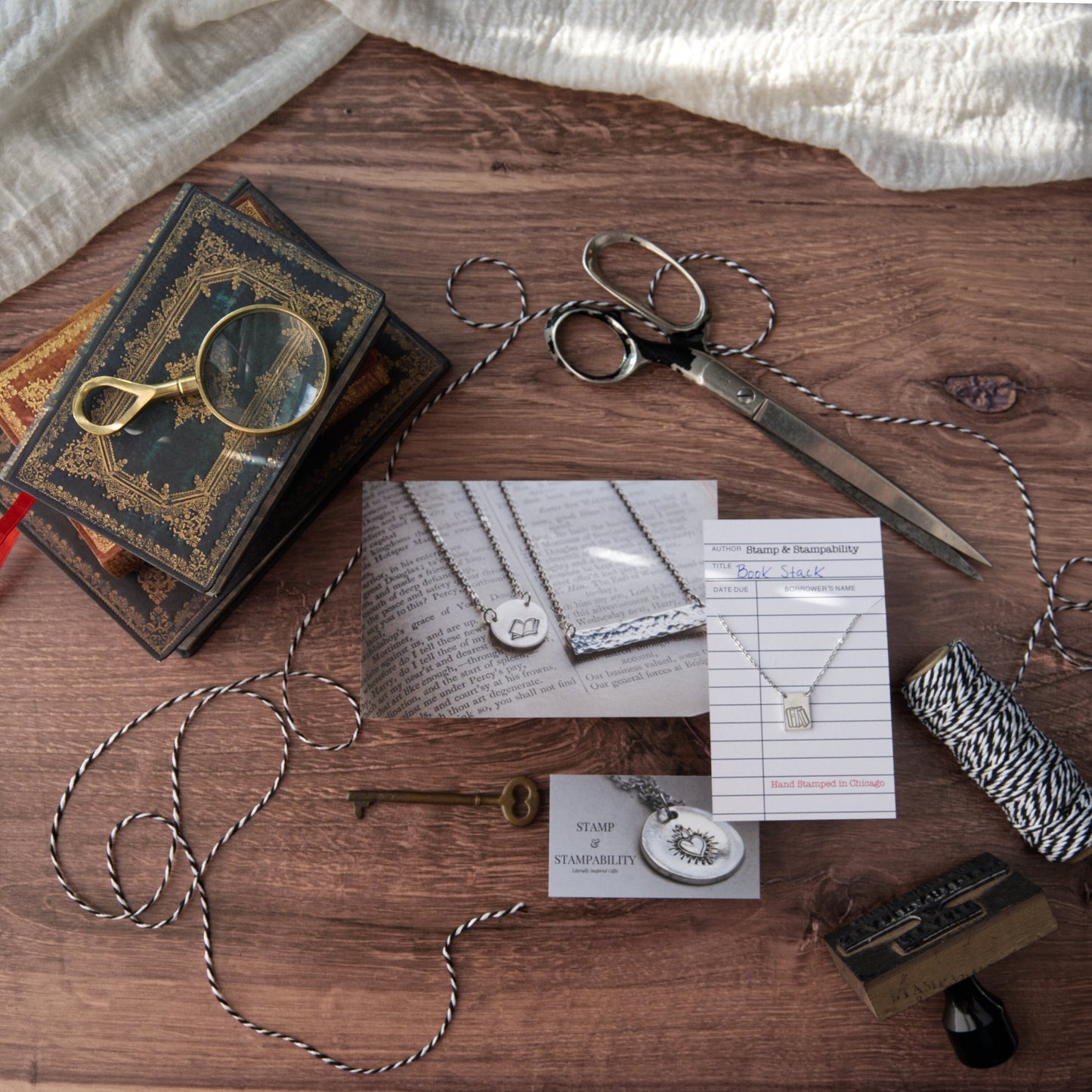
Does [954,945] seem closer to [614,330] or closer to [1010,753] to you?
[1010,753]

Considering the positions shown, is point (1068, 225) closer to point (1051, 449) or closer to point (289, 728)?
point (1051, 449)

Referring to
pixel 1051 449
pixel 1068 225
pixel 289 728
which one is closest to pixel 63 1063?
pixel 289 728

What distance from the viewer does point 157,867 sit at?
2.47 feet

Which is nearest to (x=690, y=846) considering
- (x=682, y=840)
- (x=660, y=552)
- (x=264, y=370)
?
(x=682, y=840)

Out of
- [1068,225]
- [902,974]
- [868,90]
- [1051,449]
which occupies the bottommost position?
[902,974]

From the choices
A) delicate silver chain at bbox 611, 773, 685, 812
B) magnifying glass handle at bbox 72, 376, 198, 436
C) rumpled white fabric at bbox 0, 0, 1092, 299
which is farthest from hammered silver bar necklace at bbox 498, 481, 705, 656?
rumpled white fabric at bbox 0, 0, 1092, 299

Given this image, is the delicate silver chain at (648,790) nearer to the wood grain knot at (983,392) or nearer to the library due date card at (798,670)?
the library due date card at (798,670)

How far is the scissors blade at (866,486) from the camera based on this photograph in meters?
0.75

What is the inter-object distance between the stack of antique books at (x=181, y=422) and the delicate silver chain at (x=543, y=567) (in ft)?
0.50

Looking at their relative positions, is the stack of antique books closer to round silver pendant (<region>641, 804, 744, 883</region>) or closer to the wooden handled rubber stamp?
round silver pendant (<region>641, 804, 744, 883</region>)

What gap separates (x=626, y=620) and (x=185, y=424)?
14.9 inches

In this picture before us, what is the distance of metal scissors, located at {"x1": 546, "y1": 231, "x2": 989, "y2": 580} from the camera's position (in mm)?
756

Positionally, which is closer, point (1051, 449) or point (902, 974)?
point (902, 974)

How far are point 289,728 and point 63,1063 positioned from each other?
0.32 meters
